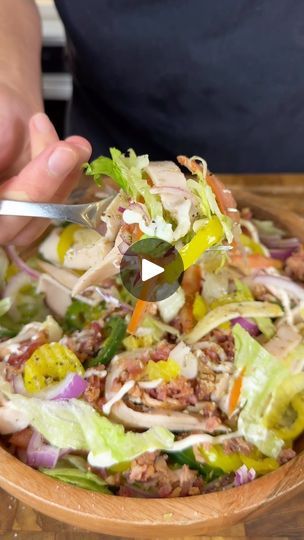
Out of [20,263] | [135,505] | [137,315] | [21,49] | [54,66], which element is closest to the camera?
[135,505]

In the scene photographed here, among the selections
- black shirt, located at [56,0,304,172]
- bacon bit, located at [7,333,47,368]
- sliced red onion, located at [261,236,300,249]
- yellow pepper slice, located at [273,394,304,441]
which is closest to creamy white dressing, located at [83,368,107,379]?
bacon bit, located at [7,333,47,368]

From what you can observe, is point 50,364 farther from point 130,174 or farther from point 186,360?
point 130,174

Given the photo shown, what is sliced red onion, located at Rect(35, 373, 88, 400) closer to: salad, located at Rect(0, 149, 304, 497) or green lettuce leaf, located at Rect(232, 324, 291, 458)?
salad, located at Rect(0, 149, 304, 497)

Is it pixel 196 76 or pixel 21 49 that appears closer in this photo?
pixel 21 49

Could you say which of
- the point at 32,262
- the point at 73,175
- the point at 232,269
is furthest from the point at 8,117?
the point at 232,269

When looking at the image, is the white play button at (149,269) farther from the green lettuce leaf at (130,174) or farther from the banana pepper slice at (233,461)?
the banana pepper slice at (233,461)

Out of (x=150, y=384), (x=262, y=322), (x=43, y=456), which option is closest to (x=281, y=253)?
(x=262, y=322)
